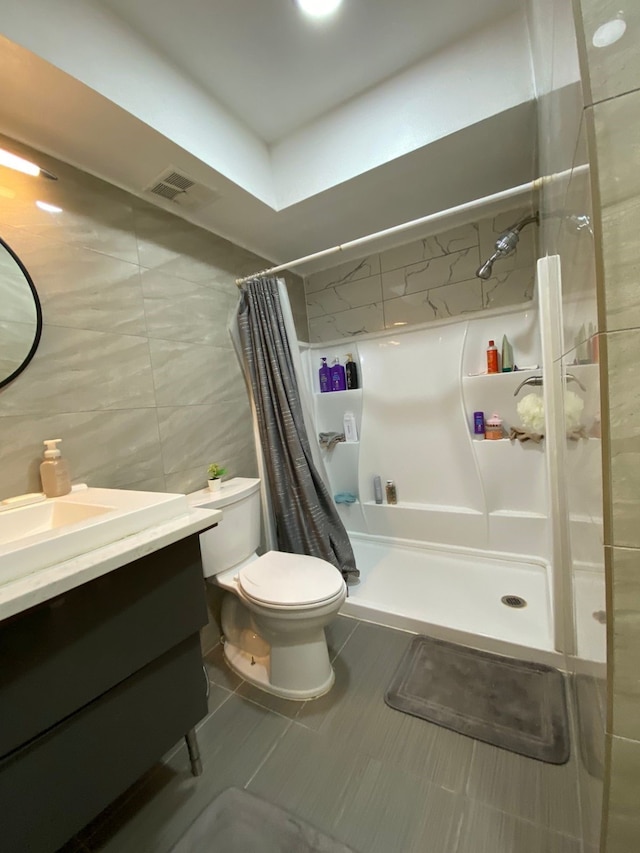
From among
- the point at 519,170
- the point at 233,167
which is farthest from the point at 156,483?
the point at 519,170

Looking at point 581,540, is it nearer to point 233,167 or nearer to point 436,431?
point 436,431

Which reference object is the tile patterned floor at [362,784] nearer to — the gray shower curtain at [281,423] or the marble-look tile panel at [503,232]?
the gray shower curtain at [281,423]

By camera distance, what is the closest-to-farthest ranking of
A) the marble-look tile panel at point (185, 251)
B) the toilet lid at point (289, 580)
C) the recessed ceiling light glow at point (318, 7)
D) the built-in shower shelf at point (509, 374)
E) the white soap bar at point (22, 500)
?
the white soap bar at point (22, 500), the recessed ceiling light glow at point (318, 7), the toilet lid at point (289, 580), the marble-look tile panel at point (185, 251), the built-in shower shelf at point (509, 374)

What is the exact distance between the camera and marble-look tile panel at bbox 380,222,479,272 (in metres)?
2.02

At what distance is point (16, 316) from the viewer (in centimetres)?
109

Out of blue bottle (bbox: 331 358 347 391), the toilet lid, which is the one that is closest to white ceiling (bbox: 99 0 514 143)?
blue bottle (bbox: 331 358 347 391)

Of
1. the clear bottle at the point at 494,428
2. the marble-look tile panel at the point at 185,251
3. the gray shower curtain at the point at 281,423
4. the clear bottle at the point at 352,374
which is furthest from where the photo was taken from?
the clear bottle at the point at 352,374

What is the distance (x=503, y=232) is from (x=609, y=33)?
1744 millimetres

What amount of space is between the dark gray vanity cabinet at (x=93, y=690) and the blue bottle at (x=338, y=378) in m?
1.71

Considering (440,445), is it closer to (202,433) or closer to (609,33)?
(202,433)

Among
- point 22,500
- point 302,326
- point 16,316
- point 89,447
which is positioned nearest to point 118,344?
point 16,316

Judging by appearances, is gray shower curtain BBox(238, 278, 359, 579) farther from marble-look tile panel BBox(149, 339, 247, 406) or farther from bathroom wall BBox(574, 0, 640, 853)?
bathroom wall BBox(574, 0, 640, 853)

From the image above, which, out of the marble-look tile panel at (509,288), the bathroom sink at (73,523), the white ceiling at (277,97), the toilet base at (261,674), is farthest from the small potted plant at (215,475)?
the marble-look tile panel at (509,288)

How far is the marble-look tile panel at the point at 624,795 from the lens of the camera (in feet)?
1.58
